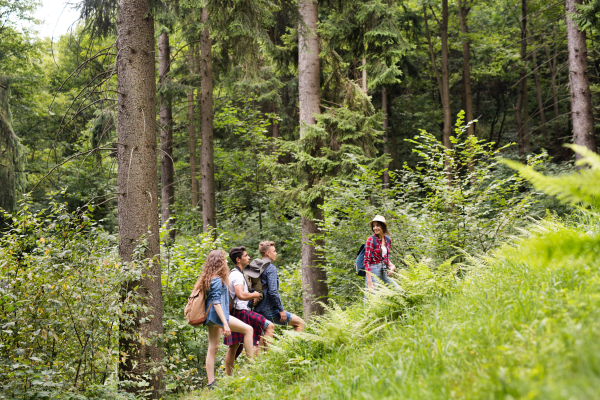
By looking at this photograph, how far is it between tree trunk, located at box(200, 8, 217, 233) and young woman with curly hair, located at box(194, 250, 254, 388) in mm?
7632

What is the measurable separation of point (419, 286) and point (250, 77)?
20.3ft

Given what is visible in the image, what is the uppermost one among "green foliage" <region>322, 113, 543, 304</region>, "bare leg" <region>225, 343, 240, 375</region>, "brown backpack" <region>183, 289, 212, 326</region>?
"green foliage" <region>322, 113, 543, 304</region>

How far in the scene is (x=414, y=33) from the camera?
78.2 ft

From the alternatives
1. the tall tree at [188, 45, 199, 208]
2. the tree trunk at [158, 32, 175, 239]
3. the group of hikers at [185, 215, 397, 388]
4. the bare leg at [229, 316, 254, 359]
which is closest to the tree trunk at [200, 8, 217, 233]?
the tree trunk at [158, 32, 175, 239]

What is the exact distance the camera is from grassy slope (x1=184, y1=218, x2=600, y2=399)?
179cm

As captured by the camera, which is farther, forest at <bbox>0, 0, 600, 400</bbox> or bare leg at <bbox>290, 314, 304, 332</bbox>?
bare leg at <bbox>290, 314, 304, 332</bbox>

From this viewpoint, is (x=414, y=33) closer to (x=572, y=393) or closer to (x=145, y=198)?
(x=145, y=198)

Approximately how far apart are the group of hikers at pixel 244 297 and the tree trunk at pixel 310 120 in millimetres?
1900

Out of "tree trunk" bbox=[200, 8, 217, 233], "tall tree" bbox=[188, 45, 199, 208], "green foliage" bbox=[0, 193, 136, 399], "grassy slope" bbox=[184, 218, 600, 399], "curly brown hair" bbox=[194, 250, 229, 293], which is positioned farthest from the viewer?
"tall tree" bbox=[188, 45, 199, 208]

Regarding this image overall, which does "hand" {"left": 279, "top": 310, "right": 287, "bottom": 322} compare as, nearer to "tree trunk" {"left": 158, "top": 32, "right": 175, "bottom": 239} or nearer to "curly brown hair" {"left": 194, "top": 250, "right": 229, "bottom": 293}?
"curly brown hair" {"left": 194, "top": 250, "right": 229, "bottom": 293}

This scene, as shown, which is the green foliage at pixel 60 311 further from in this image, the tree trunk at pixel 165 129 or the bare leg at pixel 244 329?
the tree trunk at pixel 165 129

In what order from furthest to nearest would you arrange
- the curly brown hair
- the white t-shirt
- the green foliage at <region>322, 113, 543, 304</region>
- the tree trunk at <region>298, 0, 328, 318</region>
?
the tree trunk at <region>298, 0, 328, 318</region>, the green foliage at <region>322, 113, 543, 304</region>, the white t-shirt, the curly brown hair

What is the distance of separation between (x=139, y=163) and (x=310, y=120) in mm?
4428

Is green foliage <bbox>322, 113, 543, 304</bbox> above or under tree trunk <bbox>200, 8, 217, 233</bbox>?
under
